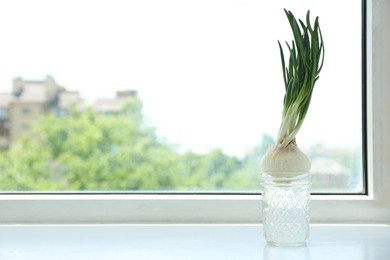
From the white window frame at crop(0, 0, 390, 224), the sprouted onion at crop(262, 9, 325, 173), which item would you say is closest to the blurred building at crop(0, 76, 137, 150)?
the white window frame at crop(0, 0, 390, 224)

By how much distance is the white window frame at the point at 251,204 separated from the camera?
4.42 feet

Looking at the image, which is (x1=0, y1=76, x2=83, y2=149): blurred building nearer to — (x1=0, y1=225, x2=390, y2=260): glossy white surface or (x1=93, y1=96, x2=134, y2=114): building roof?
(x1=93, y1=96, x2=134, y2=114): building roof

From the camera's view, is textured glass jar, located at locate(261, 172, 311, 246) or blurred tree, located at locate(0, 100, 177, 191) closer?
textured glass jar, located at locate(261, 172, 311, 246)

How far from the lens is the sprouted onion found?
1113mm

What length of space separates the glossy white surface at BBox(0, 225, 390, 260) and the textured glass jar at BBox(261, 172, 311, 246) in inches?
1.0

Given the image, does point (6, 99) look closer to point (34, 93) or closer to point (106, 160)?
point (34, 93)

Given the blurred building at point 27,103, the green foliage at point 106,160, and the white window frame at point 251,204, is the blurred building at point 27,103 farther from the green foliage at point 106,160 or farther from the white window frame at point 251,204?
the white window frame at point 251,204

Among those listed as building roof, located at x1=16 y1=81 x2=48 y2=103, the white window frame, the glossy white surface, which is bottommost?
the glossy white surface

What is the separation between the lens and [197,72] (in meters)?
1.44

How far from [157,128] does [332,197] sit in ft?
1.29

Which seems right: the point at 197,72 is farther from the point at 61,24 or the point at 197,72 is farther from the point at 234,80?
the point at 61,24

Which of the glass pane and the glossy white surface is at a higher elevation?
the glass pane

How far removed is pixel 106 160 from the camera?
1438 mm

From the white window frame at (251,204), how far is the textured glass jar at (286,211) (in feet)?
0.66
